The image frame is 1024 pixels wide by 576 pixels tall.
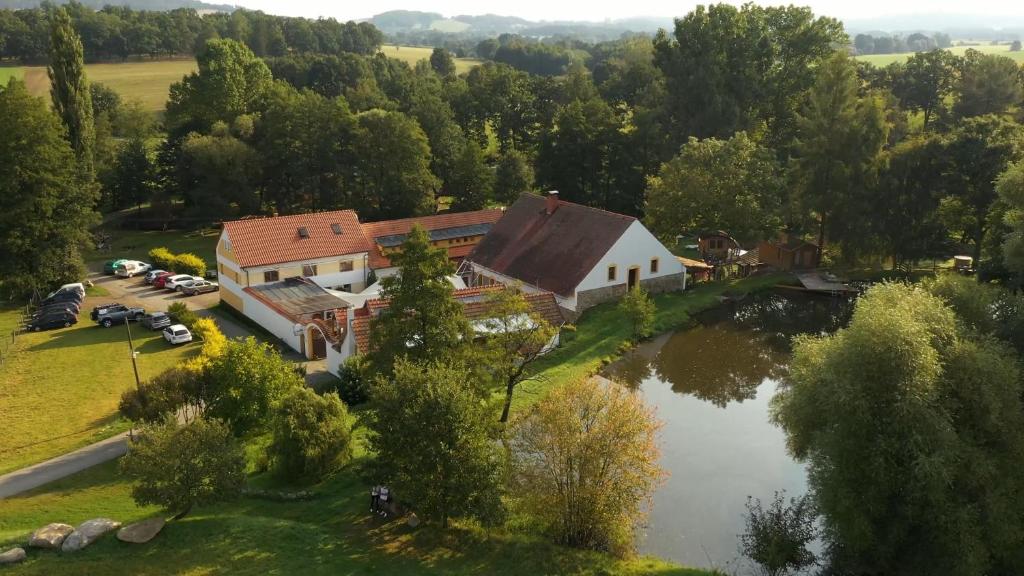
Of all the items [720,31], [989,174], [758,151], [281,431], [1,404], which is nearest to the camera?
[281,431]

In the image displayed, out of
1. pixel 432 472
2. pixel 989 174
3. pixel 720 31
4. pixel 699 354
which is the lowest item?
pixel 699 354

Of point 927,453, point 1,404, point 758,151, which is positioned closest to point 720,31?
point 758,151

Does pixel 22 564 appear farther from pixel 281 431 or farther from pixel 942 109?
pixel 942 109

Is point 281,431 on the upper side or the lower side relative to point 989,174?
lower

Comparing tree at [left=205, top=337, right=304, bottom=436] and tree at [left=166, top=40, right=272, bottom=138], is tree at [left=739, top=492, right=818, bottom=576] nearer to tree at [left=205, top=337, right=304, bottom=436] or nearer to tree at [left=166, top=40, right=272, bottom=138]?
tree at [left=205, top=337, right=304, bottom=436]

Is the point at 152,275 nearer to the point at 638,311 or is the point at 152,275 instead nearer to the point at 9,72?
the point at 638,311

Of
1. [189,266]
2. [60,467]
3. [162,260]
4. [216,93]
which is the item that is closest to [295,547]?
[60,467]

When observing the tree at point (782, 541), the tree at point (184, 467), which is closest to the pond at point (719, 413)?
the tree at point (782, 541)

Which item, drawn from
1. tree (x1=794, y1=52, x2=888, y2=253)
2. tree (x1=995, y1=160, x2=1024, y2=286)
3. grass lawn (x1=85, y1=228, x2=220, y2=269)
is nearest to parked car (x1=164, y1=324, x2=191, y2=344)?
grass lawn (x1=85, y1=228, x2=220, y2=269)
